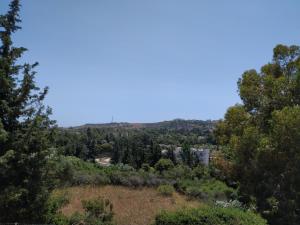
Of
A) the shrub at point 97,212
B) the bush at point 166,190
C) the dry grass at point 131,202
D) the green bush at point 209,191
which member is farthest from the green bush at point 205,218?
the bush at point 166,190

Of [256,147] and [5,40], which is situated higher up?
[5,40]

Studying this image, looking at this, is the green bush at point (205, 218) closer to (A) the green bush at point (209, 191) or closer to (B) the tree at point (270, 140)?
(B) the tree at point (270, 140)

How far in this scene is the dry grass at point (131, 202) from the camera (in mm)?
15047

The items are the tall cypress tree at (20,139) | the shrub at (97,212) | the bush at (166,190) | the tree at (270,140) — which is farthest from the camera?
the bush at (166,190)

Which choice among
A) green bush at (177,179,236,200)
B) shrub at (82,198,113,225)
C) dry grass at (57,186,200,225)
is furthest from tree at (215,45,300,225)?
shrub at (82,198,113,225)

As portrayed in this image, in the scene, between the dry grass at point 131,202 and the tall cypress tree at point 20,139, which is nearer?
the tall cypress tree at point 20,139

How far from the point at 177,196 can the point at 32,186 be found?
1327 cm

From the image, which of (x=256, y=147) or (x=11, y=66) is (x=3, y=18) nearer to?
(x=11, y=66)

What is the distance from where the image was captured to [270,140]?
572 inches

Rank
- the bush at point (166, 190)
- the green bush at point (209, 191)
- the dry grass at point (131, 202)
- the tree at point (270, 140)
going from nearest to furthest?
the tree at point (270, 140)
the dry grass at point (131, 202)
the green bush at point (209, 191)
the bush at point (166, 190)

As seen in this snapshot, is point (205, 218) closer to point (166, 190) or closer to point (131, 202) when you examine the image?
point (131, 202)

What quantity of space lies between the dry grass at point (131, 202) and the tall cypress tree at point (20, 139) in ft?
16.5

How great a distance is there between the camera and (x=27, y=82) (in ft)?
29.9

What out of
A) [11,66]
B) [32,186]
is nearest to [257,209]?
[32,186]
